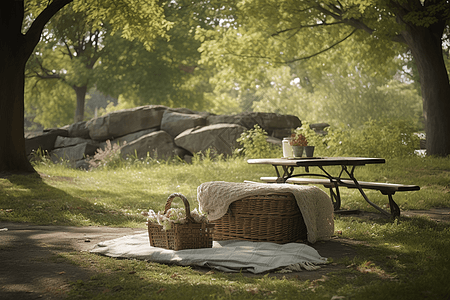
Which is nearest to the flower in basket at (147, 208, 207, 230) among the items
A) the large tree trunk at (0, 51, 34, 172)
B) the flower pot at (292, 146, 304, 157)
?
the flower pot at (292, 146, 304, 157)

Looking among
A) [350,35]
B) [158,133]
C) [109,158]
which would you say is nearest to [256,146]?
[158,133]

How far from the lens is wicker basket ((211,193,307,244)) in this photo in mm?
4738

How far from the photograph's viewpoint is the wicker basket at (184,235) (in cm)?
435

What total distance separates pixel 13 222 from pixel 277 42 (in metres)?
11.5

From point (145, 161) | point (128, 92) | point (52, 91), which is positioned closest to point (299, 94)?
point (128, 92)

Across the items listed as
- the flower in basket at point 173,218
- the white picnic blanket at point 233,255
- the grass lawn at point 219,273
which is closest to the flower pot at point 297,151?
the grass lawn at point 219,273

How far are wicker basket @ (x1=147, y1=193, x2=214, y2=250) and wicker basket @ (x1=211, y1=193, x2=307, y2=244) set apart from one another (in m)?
0.52

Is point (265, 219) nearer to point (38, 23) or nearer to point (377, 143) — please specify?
point (38, 23)

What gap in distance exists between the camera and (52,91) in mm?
28422

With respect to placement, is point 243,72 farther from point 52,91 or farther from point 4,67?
point 52,91

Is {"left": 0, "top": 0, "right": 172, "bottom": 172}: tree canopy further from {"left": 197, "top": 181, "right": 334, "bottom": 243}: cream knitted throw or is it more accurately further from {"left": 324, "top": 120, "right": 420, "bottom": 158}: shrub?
{"left": 324, "top": 120, "right": 420, "bottom": 158}: shrub

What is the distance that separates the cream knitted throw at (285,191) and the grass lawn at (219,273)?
508mm

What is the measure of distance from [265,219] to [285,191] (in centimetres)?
40

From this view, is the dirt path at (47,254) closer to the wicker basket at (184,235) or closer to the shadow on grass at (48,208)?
the shadow on grass at (48,208)
